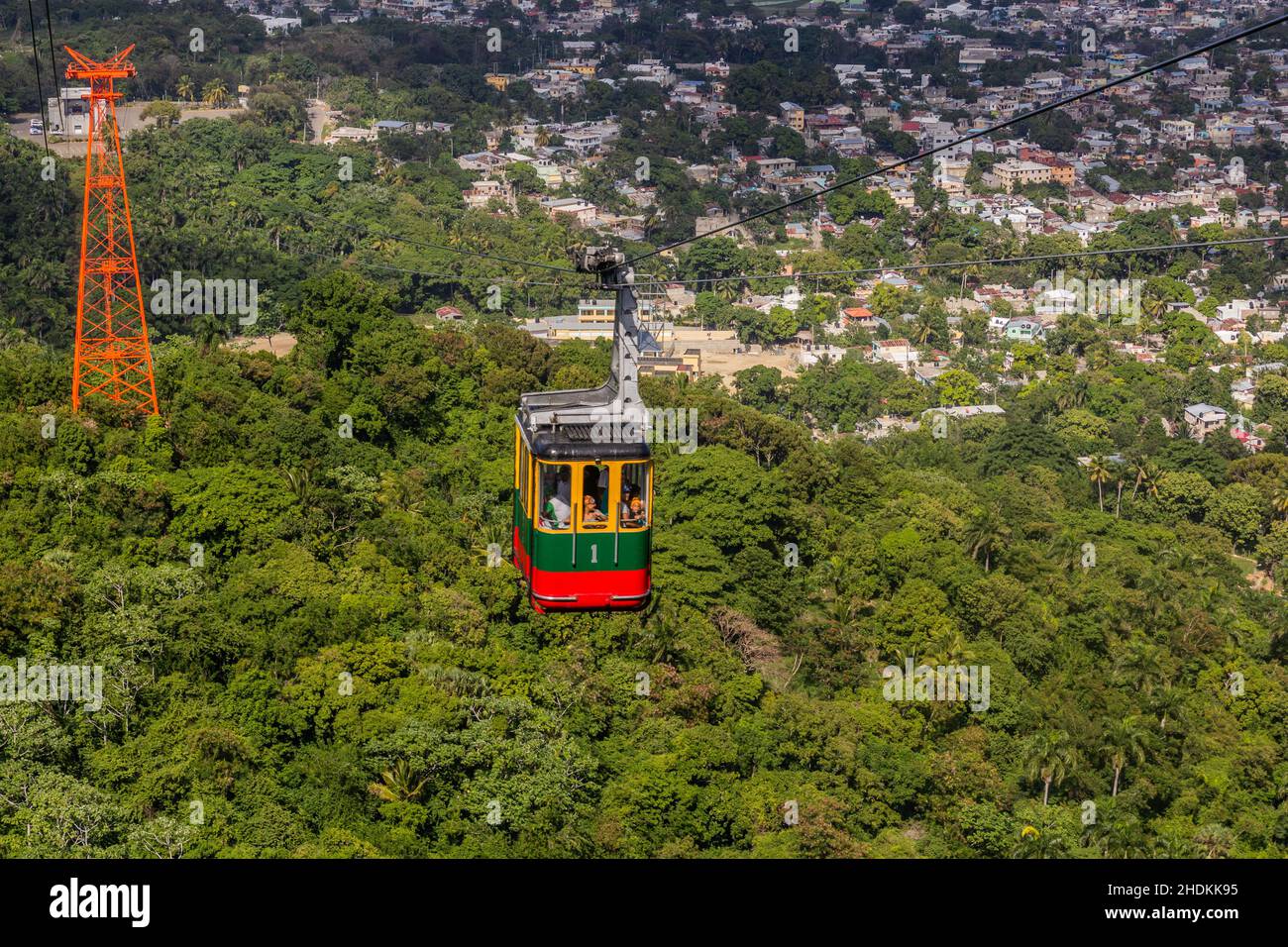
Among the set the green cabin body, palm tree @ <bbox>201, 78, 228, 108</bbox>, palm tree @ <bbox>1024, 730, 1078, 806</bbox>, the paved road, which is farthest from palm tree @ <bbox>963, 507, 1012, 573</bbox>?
palm tree @ <bbox>201, 78, 228, 108</bbox>

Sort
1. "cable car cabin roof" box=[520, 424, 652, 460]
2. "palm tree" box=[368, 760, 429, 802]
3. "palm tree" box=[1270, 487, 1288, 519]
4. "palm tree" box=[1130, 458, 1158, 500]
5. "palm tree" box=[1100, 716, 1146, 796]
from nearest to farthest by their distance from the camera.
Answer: "cable car cabin roof" box=[520, 424, 652, 460], "palm tree" box=[368, 760, 429, 802], "palm tree" box=[1100, 716, 1146, 796], "palm tree" box=[1270, 487, 1288, 519], "palm tree" box=[1130, 458, 1158, 500]

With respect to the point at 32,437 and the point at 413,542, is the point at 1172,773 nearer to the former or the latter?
the point at 413,542

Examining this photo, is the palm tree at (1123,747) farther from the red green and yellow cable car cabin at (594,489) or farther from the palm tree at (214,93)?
the palm tree at (214,93)

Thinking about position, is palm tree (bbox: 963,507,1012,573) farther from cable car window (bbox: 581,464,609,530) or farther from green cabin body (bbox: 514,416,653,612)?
cable car window (bbox: 581,464,609,530)

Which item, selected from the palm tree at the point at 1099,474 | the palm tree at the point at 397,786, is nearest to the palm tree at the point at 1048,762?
the palm tree at the point at 397,786

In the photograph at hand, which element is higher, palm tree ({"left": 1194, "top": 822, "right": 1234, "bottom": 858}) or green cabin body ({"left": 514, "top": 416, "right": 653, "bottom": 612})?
green cabin body ({"left": 514, "top": 416, "right": 653, "bottom": 612})

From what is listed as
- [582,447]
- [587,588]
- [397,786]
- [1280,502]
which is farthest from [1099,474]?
[582,447]

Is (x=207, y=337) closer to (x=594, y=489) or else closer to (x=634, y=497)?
(x=594, y=489)
